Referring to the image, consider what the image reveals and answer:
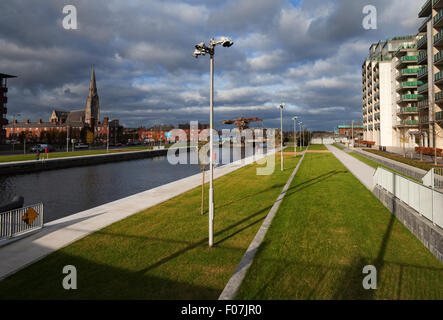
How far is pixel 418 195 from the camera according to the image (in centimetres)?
853

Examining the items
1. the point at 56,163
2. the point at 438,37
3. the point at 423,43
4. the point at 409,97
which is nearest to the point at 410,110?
the point at 409,97

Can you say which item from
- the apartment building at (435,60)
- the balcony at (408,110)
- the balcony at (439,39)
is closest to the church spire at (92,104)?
the balcony at (408,110)

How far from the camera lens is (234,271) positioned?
21.0ft

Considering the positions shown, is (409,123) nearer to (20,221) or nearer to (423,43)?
(423,43)

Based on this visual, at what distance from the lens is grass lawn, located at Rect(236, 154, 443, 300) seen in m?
5.56

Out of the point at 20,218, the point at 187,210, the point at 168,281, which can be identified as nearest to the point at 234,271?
the point at 168,281

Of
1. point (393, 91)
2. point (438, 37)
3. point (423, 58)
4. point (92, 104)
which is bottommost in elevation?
point (393, 91)

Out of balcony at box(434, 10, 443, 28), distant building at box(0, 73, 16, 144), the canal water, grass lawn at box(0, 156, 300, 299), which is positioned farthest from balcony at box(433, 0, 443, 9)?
distant building at box(0, 73, 16, 144)

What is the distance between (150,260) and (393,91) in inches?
2976

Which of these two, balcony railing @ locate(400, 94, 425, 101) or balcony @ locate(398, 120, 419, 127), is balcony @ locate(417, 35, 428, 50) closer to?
balcony railing @ locate(400, 94, 425, 101)

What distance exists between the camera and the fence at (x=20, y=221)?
8.90 metres

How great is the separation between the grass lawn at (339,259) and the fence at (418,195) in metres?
0.91
